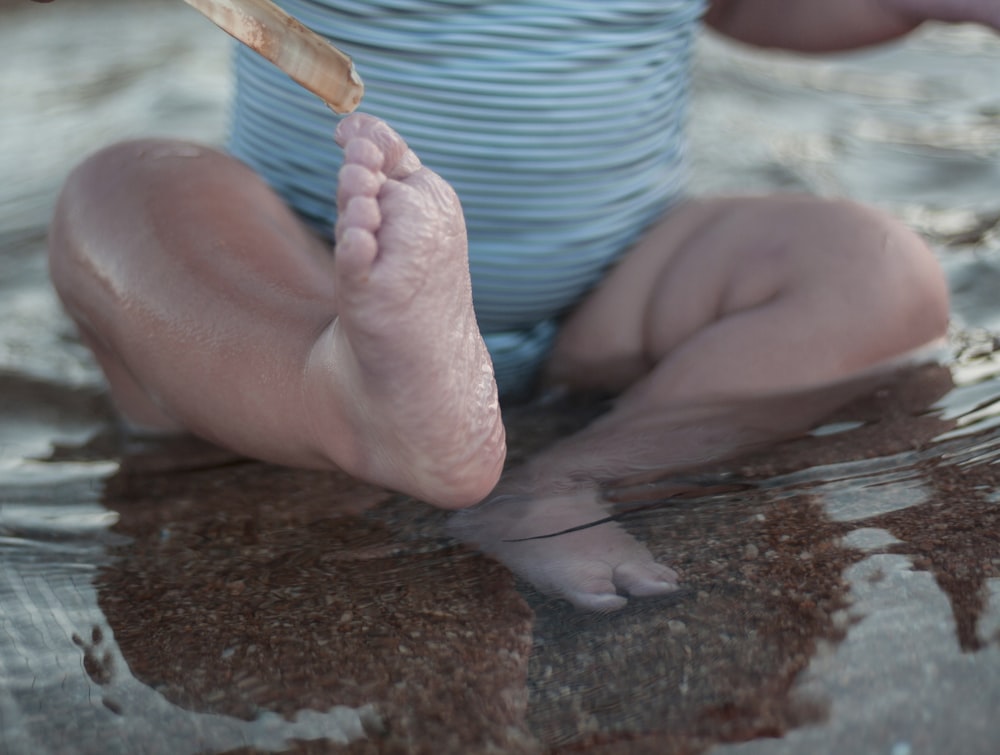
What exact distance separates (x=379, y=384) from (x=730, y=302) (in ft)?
1.45

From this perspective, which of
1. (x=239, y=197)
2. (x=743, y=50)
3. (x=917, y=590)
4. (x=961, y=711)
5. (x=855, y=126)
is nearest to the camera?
(x=961, y=711)

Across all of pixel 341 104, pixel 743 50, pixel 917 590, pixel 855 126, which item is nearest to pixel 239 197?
pixel 341 104

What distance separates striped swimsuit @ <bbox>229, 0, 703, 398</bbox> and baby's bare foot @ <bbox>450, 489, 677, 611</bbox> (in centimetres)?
31

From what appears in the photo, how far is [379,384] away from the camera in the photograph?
783 millimetres

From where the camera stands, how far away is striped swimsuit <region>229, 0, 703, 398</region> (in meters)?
1.13

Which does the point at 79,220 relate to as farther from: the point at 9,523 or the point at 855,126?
the point at 855,126

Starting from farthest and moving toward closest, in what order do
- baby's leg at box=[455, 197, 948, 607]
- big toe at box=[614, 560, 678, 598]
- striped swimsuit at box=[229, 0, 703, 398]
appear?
striped swimsuit at box=[229, 0, 703, 398], baby's leg at box=[455, 197, 948, 607], big toe at box=[614, 560, 678, 598]

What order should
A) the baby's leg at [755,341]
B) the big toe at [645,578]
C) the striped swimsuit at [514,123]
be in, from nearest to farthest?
the big toe at [645,578] < the baby's leg at [755,341] < the striped swimsuit at [514,123]

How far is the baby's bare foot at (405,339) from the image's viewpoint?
737 millimetres

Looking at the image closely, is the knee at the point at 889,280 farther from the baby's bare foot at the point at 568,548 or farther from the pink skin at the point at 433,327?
the baby's bare foot at the point at 568,548

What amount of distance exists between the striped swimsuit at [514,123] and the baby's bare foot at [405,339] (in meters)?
0.36

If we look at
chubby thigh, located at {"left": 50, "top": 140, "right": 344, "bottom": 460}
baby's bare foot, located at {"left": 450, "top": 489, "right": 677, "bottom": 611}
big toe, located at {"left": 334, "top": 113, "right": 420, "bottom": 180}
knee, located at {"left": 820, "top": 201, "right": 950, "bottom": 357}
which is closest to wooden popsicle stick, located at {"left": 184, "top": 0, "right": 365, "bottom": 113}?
big toe, located at {"left": 334, "top": 113, "right": 420, "bottom": 180}

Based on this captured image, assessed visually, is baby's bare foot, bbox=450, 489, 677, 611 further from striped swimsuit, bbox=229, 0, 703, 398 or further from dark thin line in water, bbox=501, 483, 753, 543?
striped swimsuit, bbox=229, 0, 703, 398

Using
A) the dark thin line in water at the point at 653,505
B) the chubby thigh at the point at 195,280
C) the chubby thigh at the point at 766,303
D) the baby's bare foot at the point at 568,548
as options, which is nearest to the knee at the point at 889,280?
the chubby thigh at the point at 766,303
